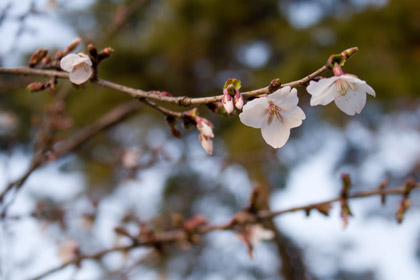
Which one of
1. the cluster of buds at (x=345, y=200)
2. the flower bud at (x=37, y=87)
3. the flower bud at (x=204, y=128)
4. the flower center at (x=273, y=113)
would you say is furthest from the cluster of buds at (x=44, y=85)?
the cluster of buds at (x=345, y=200)

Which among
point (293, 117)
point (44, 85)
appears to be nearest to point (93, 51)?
point (44, 85)

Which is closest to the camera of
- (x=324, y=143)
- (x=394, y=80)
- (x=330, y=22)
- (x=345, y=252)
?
(x=394, y=80)

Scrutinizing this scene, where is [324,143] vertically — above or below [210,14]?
below

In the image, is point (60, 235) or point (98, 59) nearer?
point (98, 59)

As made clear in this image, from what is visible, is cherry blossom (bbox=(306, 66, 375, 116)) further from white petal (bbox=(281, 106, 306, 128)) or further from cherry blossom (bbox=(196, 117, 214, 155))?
cherry blossom (bbox=(196, 117, 214, 155))

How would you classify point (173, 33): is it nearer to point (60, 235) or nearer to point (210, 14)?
point (210, 14)

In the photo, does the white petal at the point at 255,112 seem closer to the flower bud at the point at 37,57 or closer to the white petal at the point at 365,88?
the white petal at the point at 365,88

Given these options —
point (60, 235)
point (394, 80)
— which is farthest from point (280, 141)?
point (394, 80)

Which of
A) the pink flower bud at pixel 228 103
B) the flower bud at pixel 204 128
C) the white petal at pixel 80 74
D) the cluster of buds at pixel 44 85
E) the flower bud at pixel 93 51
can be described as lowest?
the pink flower bud at pixel 228 103
